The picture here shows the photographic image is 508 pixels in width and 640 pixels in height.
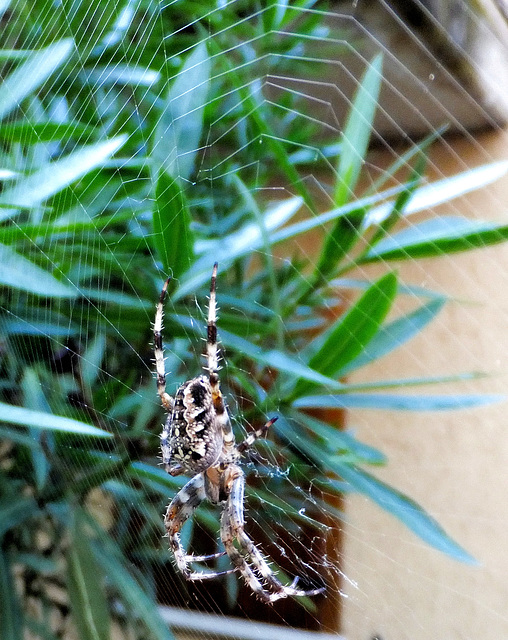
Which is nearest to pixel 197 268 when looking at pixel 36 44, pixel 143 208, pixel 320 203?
pixel 143 208

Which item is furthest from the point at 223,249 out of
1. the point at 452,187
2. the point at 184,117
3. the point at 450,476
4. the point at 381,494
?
the point at 450,476

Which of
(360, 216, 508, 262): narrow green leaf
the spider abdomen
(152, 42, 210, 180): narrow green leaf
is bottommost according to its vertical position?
the spider abdomen

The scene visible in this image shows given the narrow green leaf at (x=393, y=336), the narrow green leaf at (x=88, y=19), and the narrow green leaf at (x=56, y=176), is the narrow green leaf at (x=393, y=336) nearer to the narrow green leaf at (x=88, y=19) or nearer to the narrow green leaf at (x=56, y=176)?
the narrow green leaf at (x=56, y=176)

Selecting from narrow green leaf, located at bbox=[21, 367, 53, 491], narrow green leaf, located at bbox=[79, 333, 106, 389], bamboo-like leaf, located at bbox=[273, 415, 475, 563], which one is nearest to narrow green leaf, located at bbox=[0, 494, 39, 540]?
narrow green leaf, located at bbox=[21, 367, 53, 491]

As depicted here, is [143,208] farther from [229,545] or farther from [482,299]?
[482,299]

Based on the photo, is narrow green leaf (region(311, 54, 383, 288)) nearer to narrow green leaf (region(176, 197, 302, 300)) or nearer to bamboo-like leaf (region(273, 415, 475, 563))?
narrow green leaf (region(176, 197, 302, 300))

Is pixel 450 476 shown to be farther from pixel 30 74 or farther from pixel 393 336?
pixel 30 74
